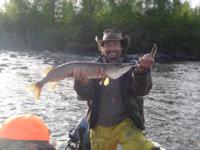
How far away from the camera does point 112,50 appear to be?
7.19m

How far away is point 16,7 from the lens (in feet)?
276

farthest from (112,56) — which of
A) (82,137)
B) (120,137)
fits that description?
(82,137)

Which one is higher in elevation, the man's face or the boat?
the man's face

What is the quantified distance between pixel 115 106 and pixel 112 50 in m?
0.96

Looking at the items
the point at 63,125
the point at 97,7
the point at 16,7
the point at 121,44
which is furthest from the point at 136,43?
the point at 121,44

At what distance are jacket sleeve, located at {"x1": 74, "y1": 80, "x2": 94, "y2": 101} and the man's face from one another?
54 centimetres

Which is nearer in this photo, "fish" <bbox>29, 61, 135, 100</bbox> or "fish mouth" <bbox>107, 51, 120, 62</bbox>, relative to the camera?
"fish" <bbox>29, 61, 135, 100</bbox>

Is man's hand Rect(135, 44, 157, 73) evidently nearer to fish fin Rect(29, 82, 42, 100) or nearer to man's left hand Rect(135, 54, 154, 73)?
man's left hand Rect(135, 54, 154, 73)

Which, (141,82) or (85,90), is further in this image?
(85,90)

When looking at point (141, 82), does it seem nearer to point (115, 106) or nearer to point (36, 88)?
point (115, 106)

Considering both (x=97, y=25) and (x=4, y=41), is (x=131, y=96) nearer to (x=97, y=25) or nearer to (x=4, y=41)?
(x=97, y=25)

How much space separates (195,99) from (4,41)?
5934 centimetres

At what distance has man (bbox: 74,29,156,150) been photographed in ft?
23.6

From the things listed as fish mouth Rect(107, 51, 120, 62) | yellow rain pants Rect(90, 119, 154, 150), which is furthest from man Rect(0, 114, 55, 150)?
yellow rain pants Rect(90, 119, 154, 150)
